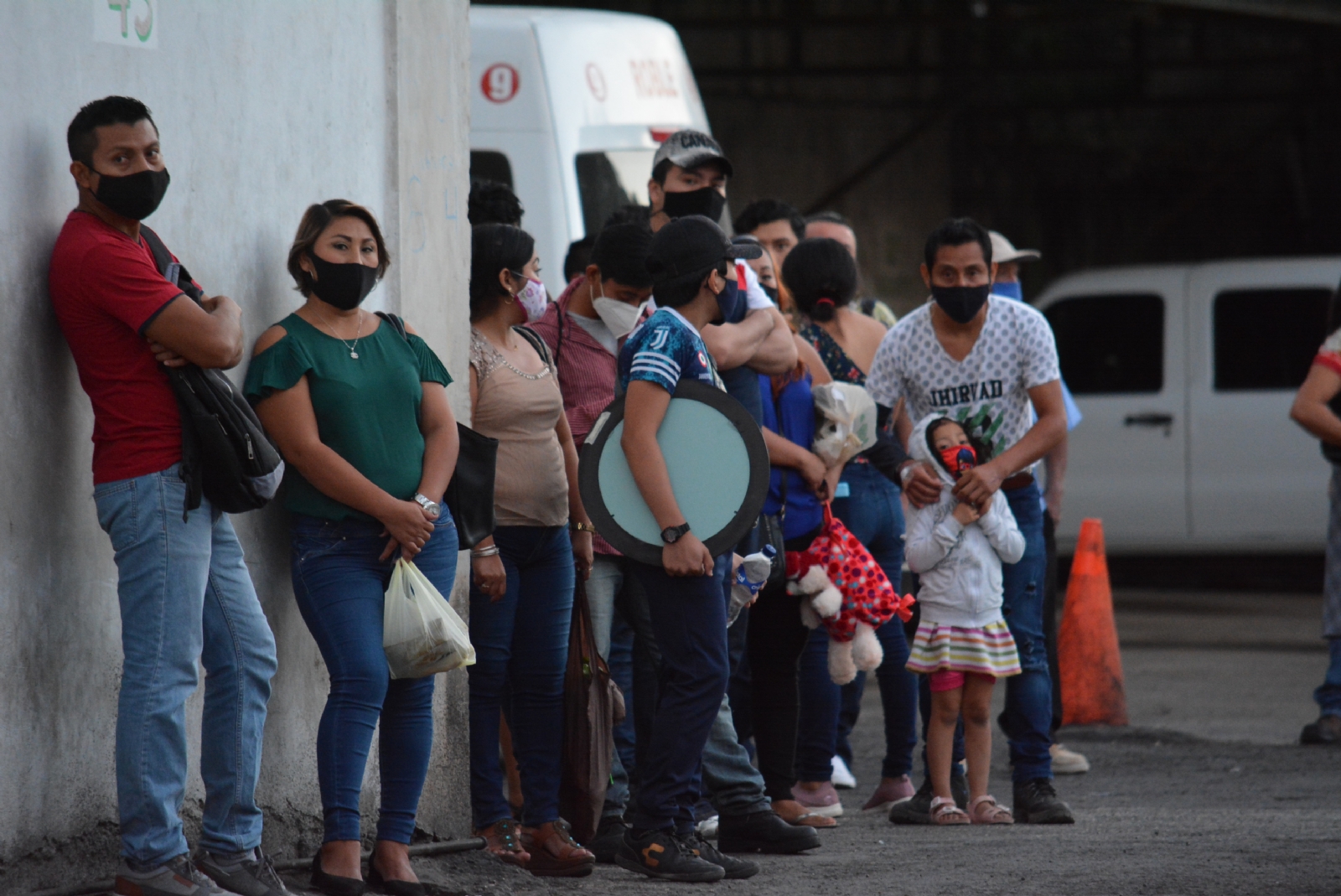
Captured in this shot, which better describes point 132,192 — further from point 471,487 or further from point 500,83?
point 500,83

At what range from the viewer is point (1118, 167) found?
60.6 feet

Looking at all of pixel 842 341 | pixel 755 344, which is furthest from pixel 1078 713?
pixel 755 344

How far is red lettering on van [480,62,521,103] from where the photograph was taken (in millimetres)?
8484

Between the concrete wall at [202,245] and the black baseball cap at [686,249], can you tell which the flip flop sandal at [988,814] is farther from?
the black baseball cap at [686,249]

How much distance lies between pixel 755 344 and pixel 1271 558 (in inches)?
438

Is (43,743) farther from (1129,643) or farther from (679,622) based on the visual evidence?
(1129,643)

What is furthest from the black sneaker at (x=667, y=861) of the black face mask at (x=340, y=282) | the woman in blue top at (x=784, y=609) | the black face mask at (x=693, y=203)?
the black face mask at (x=693, y=203)

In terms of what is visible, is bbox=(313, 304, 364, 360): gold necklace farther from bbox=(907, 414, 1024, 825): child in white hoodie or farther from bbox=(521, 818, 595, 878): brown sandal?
bbox=(907, 414, 1024, 825): child in white hoodie

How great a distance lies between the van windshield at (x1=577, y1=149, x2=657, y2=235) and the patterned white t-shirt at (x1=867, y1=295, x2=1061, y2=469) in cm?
274

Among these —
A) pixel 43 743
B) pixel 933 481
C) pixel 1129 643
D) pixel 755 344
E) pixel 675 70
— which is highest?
pixel 675 70

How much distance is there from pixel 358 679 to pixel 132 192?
→ 127cm

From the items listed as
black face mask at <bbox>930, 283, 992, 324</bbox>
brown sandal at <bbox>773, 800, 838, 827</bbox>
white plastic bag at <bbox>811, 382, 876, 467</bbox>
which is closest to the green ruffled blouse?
white plastic bag at <bbox>811, 382, 876, 467</bbox>

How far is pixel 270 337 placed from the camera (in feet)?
14.5

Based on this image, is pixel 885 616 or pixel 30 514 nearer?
pixel 30 514
